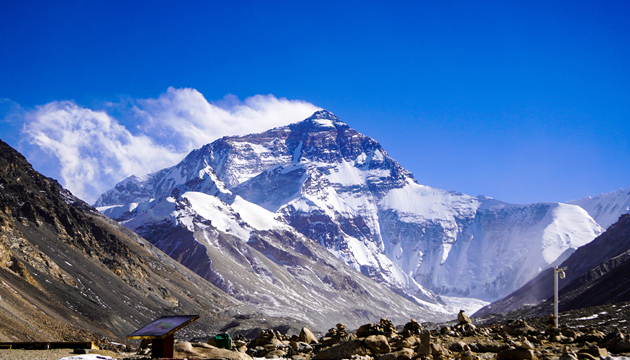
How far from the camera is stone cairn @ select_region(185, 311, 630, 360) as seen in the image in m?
21.8

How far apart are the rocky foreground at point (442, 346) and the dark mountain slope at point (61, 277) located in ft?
171

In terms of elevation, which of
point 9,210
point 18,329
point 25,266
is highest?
point 9,210

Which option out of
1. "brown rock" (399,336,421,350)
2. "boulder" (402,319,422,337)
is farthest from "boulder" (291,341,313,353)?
"boulder" (402,319,422,337)

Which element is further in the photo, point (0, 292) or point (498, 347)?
point (0, 292)

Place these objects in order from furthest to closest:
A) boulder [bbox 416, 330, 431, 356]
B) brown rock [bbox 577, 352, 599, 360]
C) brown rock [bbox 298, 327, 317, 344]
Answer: brown rock [bbox 298, 327, 317, 344] → boulder [bbox 416, 330, 431, 356] → brown rock [bbox 577, 352, 599, 360]

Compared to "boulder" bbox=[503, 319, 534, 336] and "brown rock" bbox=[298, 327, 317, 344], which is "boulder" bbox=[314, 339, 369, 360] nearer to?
"brown rock" bbox=[298, 327, 317, 344]

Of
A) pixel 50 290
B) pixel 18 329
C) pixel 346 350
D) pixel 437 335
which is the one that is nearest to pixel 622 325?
pixel 437 335

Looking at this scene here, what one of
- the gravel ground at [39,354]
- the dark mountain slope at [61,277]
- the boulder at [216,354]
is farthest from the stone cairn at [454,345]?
the dark mountain slope at [61,277]

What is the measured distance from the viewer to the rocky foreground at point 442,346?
71.5 ft

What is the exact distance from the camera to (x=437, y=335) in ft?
100

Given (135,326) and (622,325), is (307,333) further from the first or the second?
(135,326)

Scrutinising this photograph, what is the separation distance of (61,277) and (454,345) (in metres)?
125

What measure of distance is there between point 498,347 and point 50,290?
113934 mm

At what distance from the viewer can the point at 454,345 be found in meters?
24.7
